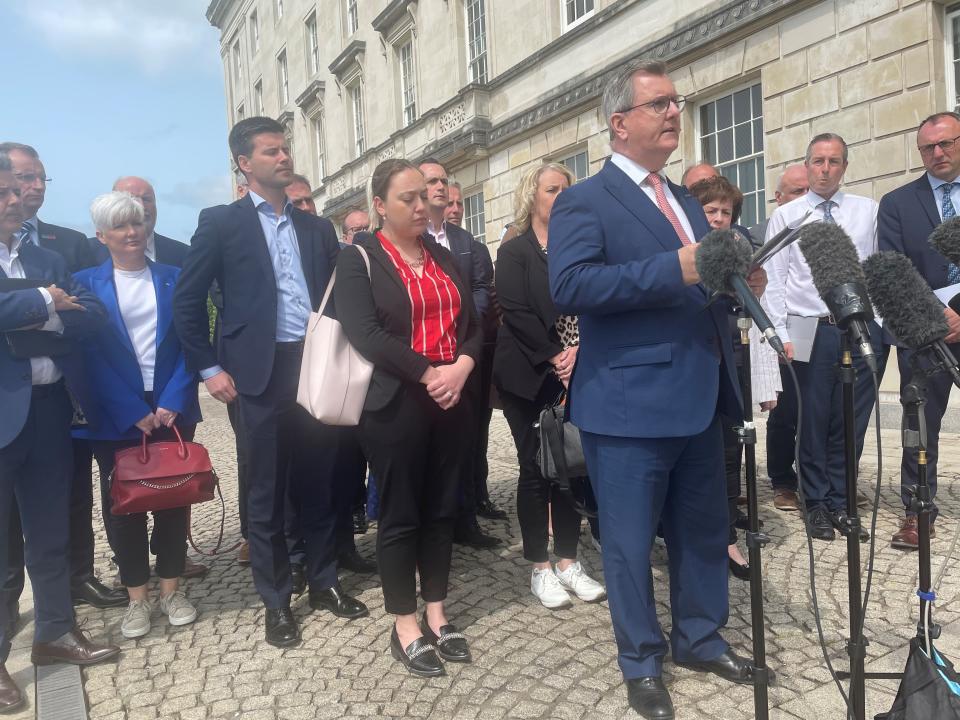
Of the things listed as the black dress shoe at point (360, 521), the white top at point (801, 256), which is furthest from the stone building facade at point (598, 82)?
the black dress shoe at point (360, 521)

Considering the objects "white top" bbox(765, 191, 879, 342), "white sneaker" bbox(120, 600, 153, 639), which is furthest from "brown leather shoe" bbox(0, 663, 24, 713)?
"white top" bbox(765, 191, 879, 342)

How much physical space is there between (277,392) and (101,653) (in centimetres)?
132

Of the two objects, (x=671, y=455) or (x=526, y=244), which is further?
(x=526, y=244)

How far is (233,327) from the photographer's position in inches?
134

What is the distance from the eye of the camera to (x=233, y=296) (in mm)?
3445

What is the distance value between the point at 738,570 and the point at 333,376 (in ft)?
7.41

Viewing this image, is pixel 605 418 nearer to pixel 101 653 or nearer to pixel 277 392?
pixel 277 392

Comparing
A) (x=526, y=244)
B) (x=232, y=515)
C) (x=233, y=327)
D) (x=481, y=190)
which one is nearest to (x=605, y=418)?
(x=526, y=244)

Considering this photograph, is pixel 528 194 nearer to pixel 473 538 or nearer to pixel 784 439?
pixel 473 538

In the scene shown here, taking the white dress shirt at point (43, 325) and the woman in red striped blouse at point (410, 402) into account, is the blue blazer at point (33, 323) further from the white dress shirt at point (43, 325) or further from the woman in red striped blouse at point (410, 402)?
the woman in red striped blouse at point (410, 402)

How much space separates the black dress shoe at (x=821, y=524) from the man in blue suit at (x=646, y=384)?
1.73 metres

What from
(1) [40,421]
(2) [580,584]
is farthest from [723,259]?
(1) [40,421]

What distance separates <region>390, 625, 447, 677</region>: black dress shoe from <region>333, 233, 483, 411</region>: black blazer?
97 centimetres

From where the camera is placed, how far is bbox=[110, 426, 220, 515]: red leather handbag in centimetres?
338
